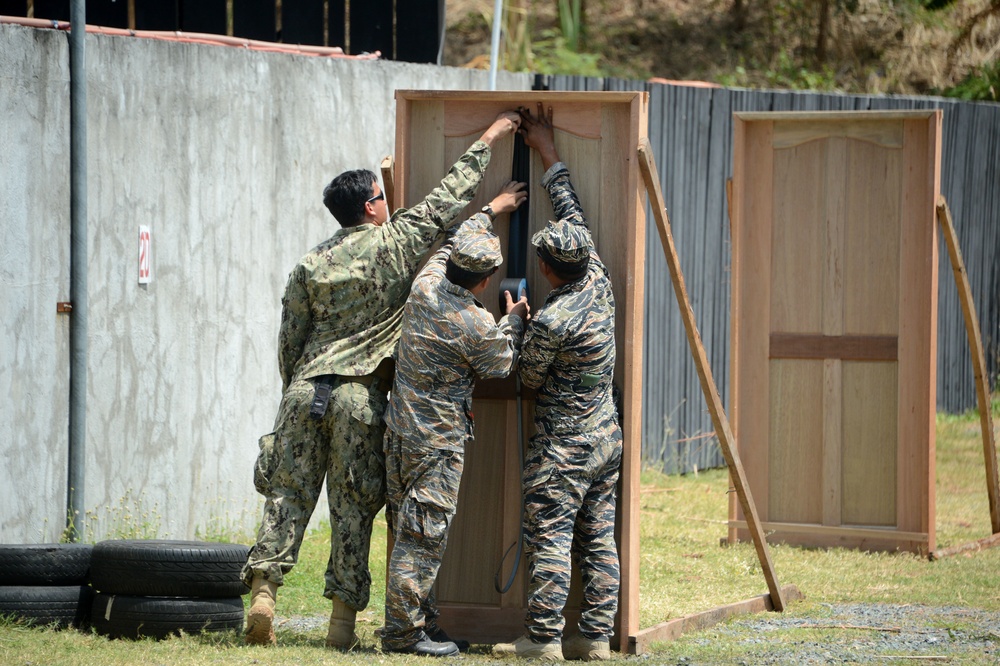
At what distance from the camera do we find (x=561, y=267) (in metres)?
6.04

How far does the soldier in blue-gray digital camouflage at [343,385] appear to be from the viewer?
6.24m

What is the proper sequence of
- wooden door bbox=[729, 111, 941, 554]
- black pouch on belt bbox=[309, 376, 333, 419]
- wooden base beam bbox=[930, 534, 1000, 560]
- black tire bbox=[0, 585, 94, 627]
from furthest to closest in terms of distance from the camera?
wooden door bbox=[729, 111, 941, 554] → wooden base beam bbox=[930, 534, 1000, 560] → black tire bbox=[0, 585, 94, 627] → black pouch on belt bbox=[309, 376, 333, 419]

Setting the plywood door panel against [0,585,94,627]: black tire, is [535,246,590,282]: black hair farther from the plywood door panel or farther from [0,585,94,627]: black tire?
the plywood door panel

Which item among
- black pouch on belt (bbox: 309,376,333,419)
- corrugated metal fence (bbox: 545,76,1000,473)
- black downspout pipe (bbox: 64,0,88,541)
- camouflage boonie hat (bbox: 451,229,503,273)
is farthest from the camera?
corrugated metal fence (bbox: 545,76,1000,473)

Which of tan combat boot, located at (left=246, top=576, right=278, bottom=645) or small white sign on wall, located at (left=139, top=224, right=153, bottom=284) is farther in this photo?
small white sign on wall, located at (left=139, top=224, right=153, bottom=284)

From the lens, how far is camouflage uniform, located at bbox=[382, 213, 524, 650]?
598 cm

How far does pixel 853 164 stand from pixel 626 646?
4469 millimetres

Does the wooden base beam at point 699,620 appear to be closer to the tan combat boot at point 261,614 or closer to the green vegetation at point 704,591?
the green vegetation at point 704,591

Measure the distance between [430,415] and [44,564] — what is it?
2.19 metres

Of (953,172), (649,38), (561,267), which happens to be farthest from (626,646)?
(649,38)

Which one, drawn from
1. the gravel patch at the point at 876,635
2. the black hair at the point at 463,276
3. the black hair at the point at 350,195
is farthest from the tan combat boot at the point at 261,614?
the gravel patch at the point at 876,635

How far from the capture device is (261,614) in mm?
6129

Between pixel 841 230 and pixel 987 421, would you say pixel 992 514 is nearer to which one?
pixel 987 421

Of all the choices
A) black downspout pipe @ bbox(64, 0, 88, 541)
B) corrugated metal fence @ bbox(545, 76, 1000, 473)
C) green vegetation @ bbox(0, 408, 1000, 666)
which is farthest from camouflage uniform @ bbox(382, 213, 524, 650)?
corrugated metal fence @ bbox(545, 76, 1000, 473)
